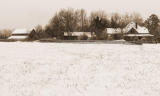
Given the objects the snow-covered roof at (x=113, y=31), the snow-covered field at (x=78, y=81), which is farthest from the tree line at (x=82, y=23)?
the snow-covered field at (x=78, y=81)

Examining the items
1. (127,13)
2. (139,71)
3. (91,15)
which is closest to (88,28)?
(91,15)

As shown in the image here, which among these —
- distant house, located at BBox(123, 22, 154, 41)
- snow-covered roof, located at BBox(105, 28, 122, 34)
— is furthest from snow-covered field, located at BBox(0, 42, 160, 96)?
snow-covered roof, located at BBox(105, 28, 122, 34)

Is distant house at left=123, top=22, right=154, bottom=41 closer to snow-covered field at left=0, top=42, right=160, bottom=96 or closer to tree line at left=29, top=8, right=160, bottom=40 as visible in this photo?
tree line at left=29, top=8, right=160, bottom=40

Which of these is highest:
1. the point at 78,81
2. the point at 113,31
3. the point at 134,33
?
the point at 113,31

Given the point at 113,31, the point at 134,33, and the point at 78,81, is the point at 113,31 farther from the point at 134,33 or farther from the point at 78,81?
the point at 78,81

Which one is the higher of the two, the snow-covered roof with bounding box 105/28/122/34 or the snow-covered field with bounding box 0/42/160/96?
the snow-covered roof with bounding box 105/28/122/34

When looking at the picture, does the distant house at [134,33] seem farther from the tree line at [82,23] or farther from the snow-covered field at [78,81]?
the snow-covered field at [78,81]

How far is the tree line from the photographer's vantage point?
7019cm

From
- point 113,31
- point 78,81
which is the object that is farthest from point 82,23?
point 78,81

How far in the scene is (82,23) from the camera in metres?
81.5

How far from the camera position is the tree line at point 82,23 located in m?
70.2

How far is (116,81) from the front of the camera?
25.1 feet

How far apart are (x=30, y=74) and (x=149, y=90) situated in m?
6.04

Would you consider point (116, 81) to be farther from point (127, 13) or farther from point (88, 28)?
point (127, 13)
